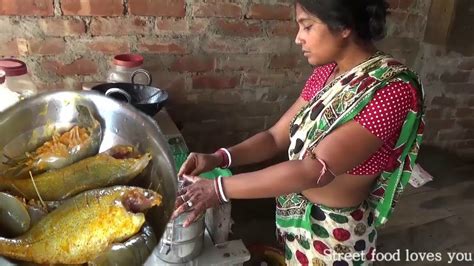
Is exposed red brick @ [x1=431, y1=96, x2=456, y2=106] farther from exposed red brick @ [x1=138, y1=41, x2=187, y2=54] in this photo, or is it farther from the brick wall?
exposed red brick @ [x1=138, y1=41, x2=187, y2=54]

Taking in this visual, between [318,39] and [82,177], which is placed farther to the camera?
[318,39]

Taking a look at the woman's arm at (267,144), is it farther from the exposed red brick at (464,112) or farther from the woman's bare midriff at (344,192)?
the exposed red brick at (464,112)

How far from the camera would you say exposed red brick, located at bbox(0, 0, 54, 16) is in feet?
4.76

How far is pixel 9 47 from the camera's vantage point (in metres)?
1.52

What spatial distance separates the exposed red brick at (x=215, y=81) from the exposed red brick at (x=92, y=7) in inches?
15.2

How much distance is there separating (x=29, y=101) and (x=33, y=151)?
0.24 feet

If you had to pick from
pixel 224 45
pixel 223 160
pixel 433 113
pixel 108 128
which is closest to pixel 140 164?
pixel 108 128

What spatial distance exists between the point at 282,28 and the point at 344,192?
88cm

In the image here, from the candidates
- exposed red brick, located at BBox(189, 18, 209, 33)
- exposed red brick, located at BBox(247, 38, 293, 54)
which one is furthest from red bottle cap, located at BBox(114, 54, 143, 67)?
exposed red brick, located at BBox(247, 38, 293, 54)

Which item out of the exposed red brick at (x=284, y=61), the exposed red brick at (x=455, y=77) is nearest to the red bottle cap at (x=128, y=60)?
the exposed red brick at (x=284, y=61)

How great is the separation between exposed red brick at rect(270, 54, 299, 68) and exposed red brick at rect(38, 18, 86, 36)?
734 mm

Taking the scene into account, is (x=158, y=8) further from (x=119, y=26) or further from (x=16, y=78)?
(x=16, y=78)

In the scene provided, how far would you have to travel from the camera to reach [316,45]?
1072 millimetres

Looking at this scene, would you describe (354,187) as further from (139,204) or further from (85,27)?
(85,27)
